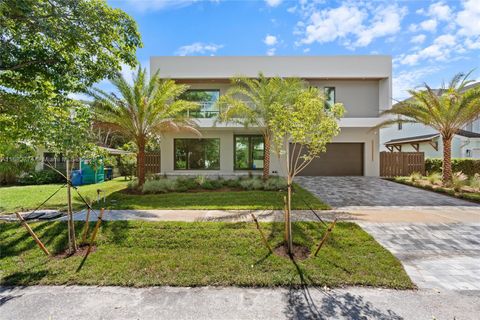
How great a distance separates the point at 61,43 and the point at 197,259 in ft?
19.4

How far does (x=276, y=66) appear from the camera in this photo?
1605cm

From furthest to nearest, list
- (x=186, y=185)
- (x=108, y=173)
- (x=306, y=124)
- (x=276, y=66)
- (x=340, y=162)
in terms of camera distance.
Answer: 1. (x=108, y=173)
2. (x=340, y=162)
3. (x=276, y=66)
4. (x=186, y=185)
5. (x=306, y=124)

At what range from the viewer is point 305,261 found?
4.60m

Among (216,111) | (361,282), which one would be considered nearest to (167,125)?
(216,111)

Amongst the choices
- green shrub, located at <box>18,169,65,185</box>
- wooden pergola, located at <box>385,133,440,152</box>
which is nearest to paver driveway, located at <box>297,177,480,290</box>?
wooden pergola, located at <box>385,133,440,152</box>

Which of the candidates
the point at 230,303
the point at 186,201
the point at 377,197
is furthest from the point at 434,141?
the point at 230,303

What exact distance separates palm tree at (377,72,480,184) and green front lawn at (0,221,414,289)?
10420 millimetres

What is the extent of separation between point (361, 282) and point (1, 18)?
836 centimetres

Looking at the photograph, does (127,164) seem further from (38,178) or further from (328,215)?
(328,215)

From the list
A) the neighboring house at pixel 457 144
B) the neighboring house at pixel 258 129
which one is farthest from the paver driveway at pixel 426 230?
the neighboring house at pixel 457 144

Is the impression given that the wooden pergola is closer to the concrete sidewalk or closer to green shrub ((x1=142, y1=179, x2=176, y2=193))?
the concrete sidewalk

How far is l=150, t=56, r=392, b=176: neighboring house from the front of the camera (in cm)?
1584

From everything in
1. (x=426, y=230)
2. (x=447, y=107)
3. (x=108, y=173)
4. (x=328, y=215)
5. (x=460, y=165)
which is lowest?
(x=426, y=230)

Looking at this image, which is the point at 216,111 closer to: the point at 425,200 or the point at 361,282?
the point at 425,200
